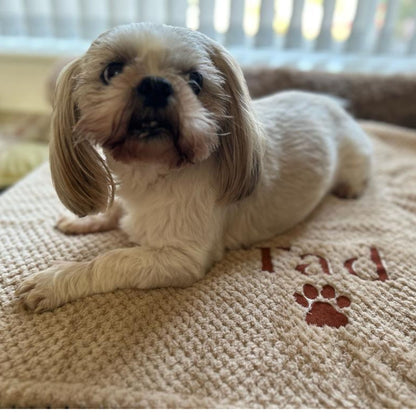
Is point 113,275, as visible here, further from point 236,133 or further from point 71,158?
point 236,133

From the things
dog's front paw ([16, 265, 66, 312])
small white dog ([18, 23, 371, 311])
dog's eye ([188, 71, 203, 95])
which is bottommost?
dog's front paw ([16, 265, 66, 312])

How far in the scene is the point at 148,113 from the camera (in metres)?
0.87

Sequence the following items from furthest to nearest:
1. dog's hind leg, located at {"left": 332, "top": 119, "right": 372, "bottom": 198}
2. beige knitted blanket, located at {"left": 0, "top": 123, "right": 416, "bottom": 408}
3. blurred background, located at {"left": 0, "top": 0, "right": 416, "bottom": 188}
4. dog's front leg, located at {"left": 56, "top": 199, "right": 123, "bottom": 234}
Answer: blurred background, located at {"left": 0, "top": 0, "right": 416, "bottom": 188} < dog's hind leg, located at {"left": 332, "top": 119, "right": 372, "bottom": 198} < dog's front leg, located at {"left": 56, "top": 199, "right": 123, "bottom": 234} < beige knitted blanket, located at {"left": 0, "top": 123, "right": 416, "bottom": 408}

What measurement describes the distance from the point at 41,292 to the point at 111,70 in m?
0.55

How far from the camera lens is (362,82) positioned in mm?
2121

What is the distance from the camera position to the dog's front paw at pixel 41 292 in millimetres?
991

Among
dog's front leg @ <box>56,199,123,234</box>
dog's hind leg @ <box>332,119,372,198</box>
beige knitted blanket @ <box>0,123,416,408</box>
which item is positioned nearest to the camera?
beige knitted blanket @ <box>0,123,416,408</box>

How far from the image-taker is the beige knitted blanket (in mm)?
827

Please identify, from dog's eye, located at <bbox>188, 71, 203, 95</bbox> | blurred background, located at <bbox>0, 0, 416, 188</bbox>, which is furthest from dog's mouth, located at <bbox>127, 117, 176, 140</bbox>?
blurred background, located at <bbox>0, 0, 416, 188</bbox>

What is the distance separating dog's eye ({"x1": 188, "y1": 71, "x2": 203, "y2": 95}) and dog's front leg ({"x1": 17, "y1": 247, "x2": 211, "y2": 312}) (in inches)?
16.1

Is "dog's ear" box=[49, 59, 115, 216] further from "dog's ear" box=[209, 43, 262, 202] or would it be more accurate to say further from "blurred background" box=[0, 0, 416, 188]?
"blurred background" box=[0, 0, 416, 188]

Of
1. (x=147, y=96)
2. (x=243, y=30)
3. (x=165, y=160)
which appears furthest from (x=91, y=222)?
(x=243, y=30)

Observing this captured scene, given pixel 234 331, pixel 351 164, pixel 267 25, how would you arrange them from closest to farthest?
1. pixel 234 331
2. pixel 351 164
3. pixel 267 25

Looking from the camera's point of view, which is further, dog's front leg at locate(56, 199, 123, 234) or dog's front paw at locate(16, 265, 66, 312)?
dog's front leg at locate(56, 199, 123, 234)
